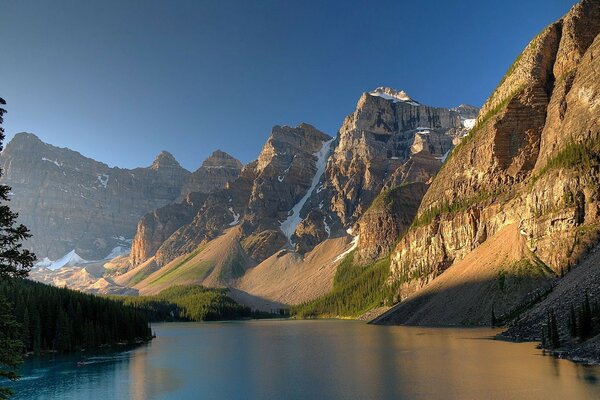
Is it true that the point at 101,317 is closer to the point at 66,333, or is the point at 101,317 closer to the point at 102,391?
the point at 66,333

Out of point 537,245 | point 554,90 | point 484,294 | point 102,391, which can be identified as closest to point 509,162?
point 554,90

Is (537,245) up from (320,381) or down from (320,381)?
up

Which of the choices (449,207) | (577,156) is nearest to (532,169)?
(577,156)

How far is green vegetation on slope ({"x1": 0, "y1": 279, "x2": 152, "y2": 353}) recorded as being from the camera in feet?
312

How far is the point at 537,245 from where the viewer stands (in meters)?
117

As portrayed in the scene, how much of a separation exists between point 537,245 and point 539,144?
45652mm

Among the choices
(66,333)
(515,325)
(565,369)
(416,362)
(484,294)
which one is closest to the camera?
(565,369)

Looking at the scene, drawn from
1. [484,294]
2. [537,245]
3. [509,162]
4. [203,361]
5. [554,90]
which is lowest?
[203,361]

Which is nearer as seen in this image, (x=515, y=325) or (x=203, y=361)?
(x=203, y=361)

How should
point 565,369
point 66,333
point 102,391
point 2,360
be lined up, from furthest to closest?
point 66,333, point 102,391, point 565,369, point 2,360

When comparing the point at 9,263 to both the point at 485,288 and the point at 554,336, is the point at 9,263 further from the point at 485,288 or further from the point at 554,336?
the point at 485,288

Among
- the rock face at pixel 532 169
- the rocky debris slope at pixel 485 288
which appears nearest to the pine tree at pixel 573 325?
the rocky debris slope at pixel 485 288

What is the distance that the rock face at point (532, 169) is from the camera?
112 metres

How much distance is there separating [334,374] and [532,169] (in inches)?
4574
